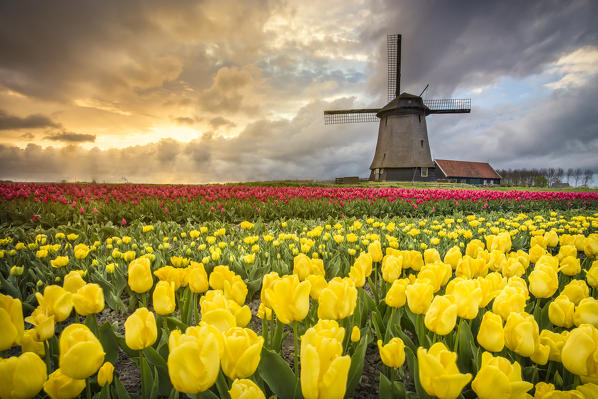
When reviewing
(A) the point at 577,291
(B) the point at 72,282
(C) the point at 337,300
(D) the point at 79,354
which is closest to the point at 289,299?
(C) the point at 337,300

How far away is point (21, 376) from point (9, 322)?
244mm

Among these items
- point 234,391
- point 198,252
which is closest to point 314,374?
point 234,391

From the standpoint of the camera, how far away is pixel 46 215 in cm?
671

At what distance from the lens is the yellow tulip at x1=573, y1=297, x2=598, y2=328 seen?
1281 millimetres

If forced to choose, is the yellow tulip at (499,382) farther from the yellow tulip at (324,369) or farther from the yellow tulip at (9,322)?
the yellow tulip at (9,322)

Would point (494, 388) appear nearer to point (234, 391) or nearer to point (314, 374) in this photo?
point (314, 374)

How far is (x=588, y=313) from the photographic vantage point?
4.26 feet

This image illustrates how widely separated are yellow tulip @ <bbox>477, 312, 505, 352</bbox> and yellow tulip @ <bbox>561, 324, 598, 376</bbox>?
19 centimetres

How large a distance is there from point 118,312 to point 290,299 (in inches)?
101

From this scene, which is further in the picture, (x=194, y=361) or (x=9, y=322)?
→ (x=9, y=322)

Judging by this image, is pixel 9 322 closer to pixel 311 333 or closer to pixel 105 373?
pixel 105 373

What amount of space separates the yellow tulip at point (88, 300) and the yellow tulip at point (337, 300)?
0.98 m

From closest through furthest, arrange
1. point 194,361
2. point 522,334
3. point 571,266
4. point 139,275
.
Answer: point 194,361 → point 522,334 → point 139,275 → point 571,266

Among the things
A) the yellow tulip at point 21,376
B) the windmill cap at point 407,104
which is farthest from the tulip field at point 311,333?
the windmill cap at point 407,104
